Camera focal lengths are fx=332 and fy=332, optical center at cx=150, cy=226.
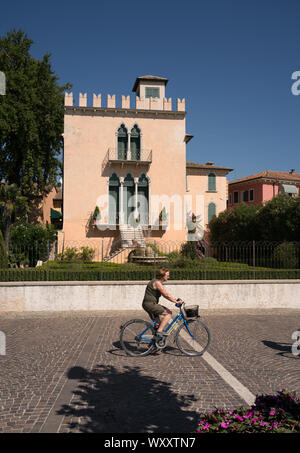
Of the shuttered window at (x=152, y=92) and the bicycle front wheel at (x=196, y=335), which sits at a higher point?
the shuttered window at (x=152, y=92)

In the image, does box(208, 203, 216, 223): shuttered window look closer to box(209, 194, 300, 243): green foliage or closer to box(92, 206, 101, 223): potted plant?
box(209, 194, 300, 243): green foliage

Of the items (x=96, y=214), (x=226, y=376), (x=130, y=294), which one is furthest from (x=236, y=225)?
(x=226, y=376)

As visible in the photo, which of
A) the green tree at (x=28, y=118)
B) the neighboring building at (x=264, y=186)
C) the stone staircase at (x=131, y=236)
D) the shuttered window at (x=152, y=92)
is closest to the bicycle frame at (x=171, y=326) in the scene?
the stone staircase at (x=131, y=236)

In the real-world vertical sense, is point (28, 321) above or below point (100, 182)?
below

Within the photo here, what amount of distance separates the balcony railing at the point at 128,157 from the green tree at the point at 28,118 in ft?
19.0

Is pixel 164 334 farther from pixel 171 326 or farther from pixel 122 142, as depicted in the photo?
pixel 122 142

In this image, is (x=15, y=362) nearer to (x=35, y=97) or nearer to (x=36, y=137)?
(x=36, y=137)

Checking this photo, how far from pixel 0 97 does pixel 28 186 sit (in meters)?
6.97

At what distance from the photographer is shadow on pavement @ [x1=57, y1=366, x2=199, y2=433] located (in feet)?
13.5

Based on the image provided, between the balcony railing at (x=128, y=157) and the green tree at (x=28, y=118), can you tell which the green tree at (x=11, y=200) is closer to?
the green tree at (x=28, y=118)

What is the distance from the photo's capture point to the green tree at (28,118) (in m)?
25.8

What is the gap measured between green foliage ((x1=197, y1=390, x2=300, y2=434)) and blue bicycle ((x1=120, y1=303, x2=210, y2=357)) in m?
3.84
